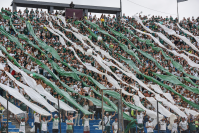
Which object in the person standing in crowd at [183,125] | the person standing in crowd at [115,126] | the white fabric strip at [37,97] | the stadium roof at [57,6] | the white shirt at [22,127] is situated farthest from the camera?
the stadium roof at [57,6]

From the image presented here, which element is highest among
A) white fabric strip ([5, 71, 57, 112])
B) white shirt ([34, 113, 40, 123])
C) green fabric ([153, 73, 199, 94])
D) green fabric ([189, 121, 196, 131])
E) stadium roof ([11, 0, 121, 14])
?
stadium roof ([11, 0, 121, 14])

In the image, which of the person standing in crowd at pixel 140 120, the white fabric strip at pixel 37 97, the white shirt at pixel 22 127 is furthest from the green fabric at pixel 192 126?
the white shirt at pixel 22 127

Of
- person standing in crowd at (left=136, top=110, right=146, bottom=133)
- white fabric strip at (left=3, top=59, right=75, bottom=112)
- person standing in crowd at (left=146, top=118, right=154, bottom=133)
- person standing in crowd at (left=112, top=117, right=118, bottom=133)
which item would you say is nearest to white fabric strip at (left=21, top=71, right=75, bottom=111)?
white fabric strip at (left=3, top=59, right=75, bottom=112)

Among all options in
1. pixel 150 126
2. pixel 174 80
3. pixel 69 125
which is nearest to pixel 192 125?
pixel 150 126

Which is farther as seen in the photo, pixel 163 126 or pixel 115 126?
pixel 163 126

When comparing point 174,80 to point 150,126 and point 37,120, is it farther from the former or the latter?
point 37,120

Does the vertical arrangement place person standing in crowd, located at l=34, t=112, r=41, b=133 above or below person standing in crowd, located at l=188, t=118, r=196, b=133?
above

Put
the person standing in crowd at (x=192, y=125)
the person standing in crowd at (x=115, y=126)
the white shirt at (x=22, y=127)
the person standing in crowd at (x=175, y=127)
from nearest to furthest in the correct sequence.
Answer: the person standing in crowd at (x=115, y=126) → the white shirt at (x=22, y=127) → the person standing in crowd at (x=175, y=127) → the person standing in crowd at (x=192, y=125)

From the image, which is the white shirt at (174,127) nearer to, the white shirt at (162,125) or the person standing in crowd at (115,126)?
the white shirt at (162,125)

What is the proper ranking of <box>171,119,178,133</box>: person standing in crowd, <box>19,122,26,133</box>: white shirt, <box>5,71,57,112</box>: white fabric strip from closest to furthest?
1. <box>19,122,26,133</box>: white shirt
2. <box>5,71,57,112</box>: white fabric strip
3. <box>171,119,178,133</box>: person standing in crowd

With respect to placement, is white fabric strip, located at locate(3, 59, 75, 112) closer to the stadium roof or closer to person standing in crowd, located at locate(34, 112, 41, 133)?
person standing in crowd, located at locate(34, 112, 41, 133)

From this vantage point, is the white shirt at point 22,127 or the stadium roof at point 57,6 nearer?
the white shirt at point 22,127

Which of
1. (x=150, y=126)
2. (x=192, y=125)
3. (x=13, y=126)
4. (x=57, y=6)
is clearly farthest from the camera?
(x=57, y=6)

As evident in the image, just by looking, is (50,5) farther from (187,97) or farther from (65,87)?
(187,97)
